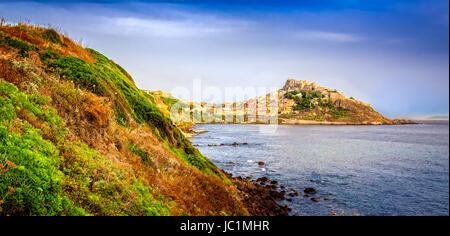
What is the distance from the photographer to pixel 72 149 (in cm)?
Answer: 750

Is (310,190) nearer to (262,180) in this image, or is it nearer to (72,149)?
(262,180)

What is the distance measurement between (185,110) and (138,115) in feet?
456

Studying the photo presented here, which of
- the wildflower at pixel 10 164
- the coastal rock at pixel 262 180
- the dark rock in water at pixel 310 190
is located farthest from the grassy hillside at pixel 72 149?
the coastal rock at pixel 262 180

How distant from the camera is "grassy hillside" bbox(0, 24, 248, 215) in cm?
560

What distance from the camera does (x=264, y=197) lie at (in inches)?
1033

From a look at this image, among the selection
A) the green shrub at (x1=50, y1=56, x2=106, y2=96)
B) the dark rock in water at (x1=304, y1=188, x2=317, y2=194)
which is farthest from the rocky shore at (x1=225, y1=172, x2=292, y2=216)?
the green shrub at (x1=50, y1=56, x2=106, y2=96)

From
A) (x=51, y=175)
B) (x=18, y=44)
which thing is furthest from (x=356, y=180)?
(x=18, y=44)

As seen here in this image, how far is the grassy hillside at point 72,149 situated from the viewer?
18.4 feet

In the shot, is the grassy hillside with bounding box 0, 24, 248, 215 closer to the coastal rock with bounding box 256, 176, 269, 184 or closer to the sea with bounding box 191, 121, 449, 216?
the sea with bounding box 191, 121, 449, 216

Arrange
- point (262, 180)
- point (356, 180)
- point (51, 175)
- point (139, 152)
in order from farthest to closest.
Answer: point (356, 180) < point (262, 180) < point (139, 152) < point (51, 175)

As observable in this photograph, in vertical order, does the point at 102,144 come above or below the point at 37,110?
below

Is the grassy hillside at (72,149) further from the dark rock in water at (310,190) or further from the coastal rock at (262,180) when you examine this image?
the coastal rock at (262,180)
